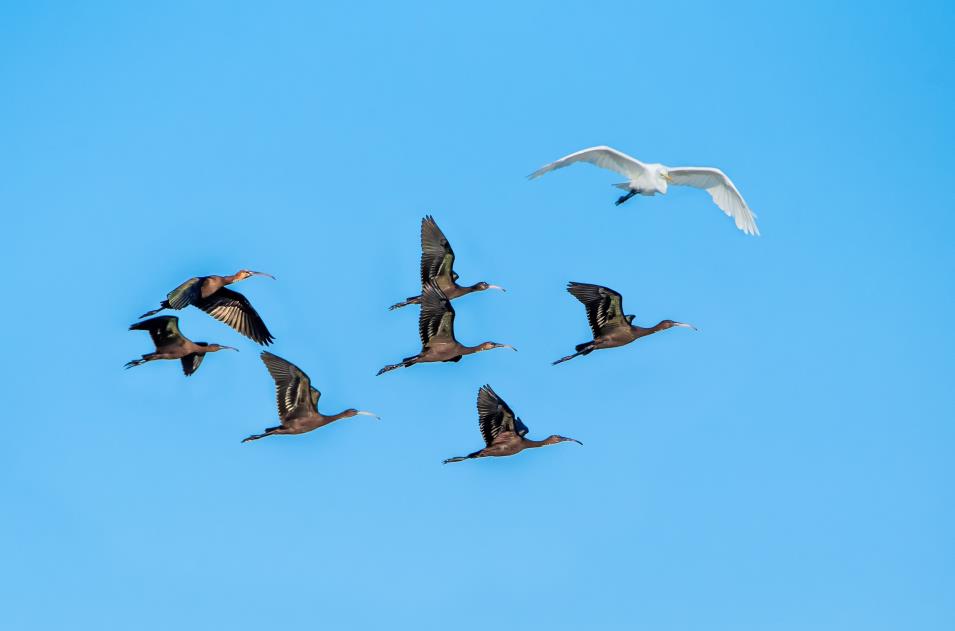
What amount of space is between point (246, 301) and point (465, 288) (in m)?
6.67

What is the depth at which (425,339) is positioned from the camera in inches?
1282

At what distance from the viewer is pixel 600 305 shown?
3297 centimetres

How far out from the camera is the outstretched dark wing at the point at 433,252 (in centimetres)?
3512

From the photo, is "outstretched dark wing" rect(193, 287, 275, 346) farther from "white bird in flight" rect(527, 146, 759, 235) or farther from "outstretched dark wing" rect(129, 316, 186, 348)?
"white bird in flight" rect(527, 146, 759, 235)

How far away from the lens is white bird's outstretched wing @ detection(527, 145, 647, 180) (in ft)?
112

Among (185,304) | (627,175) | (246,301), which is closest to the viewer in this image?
(185,304)

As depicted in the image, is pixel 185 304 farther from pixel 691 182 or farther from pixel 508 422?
pixel 691 182

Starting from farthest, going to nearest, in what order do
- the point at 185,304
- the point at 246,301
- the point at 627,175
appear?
the point at 627,175 → the point at 246,301 → the point at 185,304

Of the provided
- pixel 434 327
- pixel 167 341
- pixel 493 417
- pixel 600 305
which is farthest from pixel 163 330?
pixel 600 305

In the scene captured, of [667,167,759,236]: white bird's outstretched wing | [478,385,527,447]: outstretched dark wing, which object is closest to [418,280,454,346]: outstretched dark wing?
[478,385,527,447]: outstretched dark wing

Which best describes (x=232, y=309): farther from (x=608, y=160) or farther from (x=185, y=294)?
(x=608, y=160)

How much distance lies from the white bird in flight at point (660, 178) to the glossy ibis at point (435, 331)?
3.97 metres

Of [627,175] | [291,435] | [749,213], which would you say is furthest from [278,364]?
[749,213]

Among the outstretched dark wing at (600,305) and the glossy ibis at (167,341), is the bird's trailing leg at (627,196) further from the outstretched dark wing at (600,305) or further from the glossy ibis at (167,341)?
the glossy ibis at (167,341)
